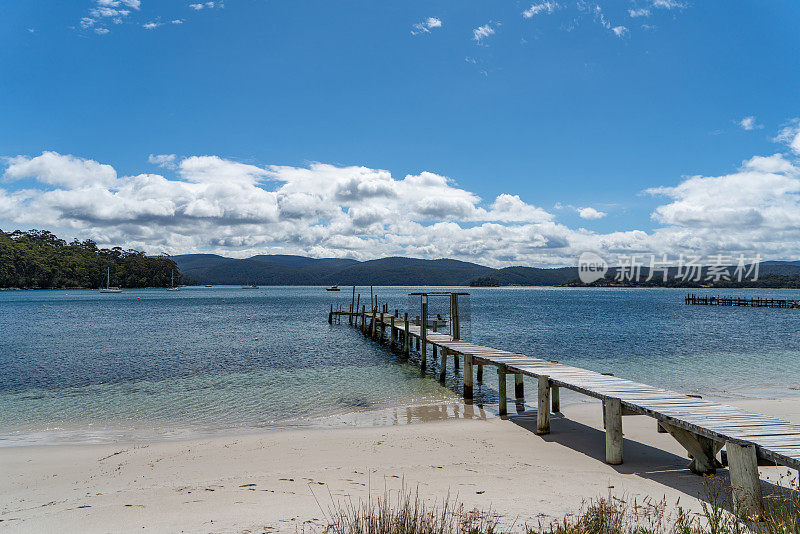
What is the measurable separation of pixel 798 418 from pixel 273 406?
12879mm

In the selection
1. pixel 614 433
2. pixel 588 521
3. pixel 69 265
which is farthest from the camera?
pixel 69 265

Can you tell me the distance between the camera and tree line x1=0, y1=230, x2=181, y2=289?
14038cm

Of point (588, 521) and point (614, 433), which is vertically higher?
point (588, 521)

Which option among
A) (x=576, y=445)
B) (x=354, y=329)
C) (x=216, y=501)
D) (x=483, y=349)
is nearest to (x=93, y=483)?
(x=216, y=501)

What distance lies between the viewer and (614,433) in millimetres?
8070

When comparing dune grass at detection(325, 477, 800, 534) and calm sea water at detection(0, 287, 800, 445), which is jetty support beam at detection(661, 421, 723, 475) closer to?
dune grass at detection(325, 477, 800, 534)

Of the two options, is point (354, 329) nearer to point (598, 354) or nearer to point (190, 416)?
point (598, 354)

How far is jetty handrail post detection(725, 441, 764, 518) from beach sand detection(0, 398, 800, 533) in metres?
0.65

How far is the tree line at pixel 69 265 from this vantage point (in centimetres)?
14038

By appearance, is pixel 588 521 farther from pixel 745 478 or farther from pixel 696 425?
pixel 696 425

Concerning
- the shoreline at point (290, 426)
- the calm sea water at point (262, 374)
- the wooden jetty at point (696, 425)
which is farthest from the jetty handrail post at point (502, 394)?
the calm sea water at point (262, 374)

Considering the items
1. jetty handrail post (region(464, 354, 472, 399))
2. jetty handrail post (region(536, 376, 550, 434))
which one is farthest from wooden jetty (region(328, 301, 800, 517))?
jetty handrail post (region(464, 354, 472, 399))

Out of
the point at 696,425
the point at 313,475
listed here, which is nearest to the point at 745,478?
the point at 696,425

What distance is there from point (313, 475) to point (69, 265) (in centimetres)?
17674
